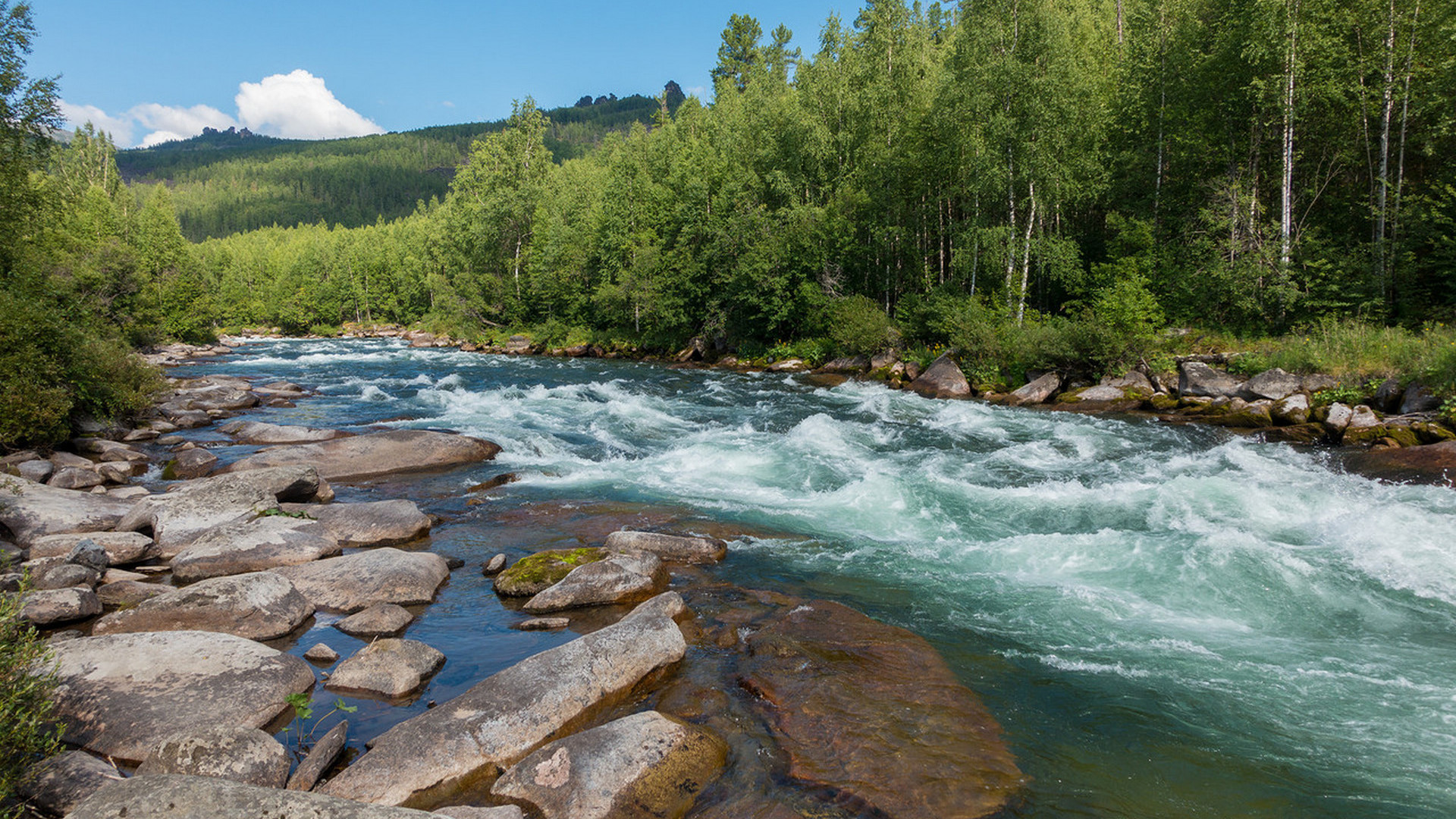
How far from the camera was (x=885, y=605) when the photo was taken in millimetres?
8664

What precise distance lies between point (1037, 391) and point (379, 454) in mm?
21086

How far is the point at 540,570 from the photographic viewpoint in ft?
30.1

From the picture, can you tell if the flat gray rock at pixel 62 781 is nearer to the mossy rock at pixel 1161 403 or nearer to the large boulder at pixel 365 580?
the large boulder at pixel 365 580

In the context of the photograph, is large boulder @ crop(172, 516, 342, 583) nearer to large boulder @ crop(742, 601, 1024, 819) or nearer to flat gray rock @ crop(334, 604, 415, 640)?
flat gray rock @ crop(334, 604, 415, 640)

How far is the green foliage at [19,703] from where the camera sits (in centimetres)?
415

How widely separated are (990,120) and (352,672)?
30.4 metres

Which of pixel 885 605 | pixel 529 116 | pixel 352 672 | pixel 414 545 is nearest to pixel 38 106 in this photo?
pixel 414 545

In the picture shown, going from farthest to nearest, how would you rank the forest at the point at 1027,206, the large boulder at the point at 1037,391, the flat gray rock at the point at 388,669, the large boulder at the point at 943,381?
the large boulder at the point at 943,381, the large boulder at the point at 1037,391, the forest at the point at 1027,206, the flat gray rock at the point at 388,669

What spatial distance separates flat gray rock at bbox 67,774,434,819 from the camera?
143 inches

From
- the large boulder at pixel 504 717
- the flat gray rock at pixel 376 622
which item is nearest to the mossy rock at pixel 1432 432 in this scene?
the large boulder at pixel 504 717

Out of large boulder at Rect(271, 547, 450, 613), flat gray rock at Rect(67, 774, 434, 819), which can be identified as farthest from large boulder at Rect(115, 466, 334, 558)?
flat gray rock at Rect(67, 774, 434, 819)

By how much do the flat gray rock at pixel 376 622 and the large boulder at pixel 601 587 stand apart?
4.58 ft

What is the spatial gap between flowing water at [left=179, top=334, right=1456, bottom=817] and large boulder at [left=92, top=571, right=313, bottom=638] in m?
0.43

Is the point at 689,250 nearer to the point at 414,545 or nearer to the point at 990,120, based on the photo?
the point at 990,120
